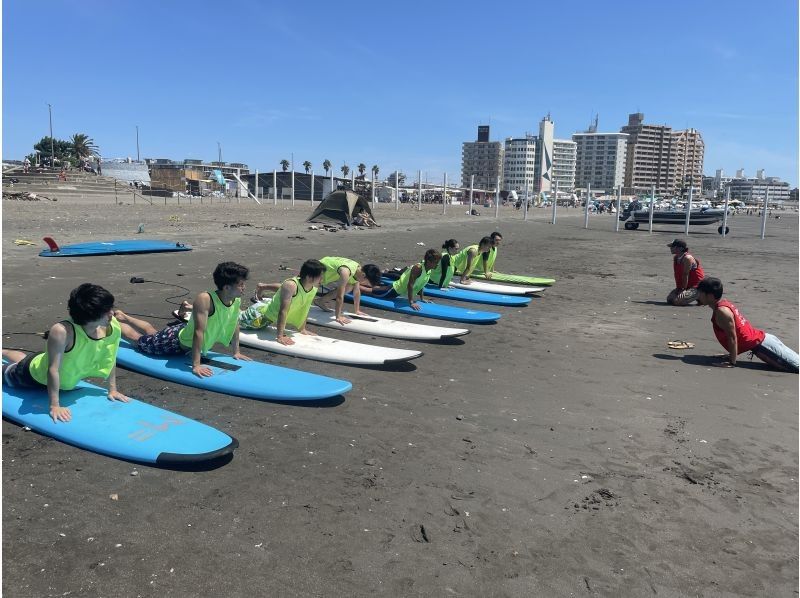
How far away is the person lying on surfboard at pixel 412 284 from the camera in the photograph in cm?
940

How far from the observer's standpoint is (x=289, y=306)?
6820mm

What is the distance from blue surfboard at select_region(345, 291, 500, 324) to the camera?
9.05 metres

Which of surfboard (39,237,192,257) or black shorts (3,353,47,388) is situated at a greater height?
surfboard (39,237,192,257)

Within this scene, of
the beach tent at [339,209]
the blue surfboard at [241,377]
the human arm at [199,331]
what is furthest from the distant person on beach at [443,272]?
the beach tent at [339,209]

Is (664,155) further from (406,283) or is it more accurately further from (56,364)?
(56,364)

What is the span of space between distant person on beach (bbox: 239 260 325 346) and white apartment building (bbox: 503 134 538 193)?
148 meters

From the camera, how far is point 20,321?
7.51 metres

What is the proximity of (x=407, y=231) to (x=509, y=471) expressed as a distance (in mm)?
21789

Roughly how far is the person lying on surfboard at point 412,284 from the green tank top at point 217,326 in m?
3.30

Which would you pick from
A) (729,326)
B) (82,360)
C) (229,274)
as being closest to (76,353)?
(82,360)

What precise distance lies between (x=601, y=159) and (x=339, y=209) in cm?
15526

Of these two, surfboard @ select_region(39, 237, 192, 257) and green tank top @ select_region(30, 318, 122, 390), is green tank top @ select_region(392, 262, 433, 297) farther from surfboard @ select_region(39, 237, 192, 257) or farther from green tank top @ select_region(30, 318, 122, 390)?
surfboard @ select_region(39, 237, 192, 257)

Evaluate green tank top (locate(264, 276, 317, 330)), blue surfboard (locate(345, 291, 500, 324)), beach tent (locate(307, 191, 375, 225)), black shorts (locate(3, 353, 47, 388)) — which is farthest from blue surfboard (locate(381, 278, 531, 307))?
beach tent (locate(307, 191, 375, 225))

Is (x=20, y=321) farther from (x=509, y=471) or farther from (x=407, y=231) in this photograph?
(x=407, y=231)
